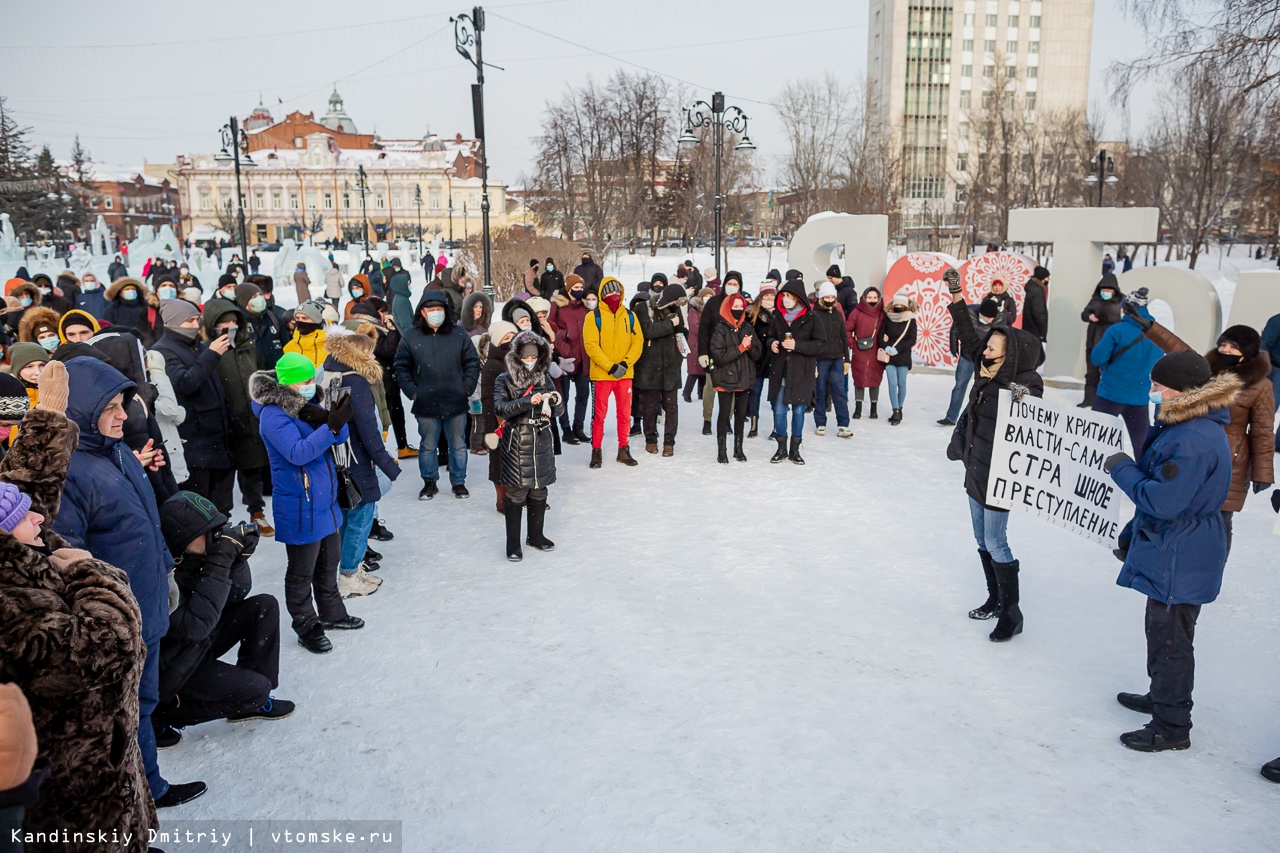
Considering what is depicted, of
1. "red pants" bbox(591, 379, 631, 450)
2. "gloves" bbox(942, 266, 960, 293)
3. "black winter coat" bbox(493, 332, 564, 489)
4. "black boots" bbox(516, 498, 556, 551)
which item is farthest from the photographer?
"red pants" bbox(591, 379, 631, 450)

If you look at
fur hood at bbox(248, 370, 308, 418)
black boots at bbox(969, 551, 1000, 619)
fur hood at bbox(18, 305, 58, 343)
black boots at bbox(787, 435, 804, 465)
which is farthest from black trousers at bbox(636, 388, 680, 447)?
fur hood at bbox(18, 305, 58, 343)

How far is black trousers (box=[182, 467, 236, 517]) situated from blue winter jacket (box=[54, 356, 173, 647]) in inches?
126

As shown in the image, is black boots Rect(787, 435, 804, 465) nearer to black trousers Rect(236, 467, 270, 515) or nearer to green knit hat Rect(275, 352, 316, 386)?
black trousers Rect(236, 467, 270, 515)

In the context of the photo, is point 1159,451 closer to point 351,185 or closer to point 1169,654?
point 1169,654

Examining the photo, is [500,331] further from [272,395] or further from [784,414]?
[784,414]

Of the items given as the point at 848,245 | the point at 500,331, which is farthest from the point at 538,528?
the point at 848,245

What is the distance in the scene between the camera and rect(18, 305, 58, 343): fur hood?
20.4ft

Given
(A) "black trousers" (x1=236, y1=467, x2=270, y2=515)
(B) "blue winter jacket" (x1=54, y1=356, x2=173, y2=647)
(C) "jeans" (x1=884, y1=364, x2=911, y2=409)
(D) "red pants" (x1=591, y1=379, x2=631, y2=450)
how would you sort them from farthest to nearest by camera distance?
(C) "jeans" (x1=884, y1=364, x2=911, y2=409) < (D) "red pants" (x1=591, y1=379, x2=631, y2=450) < (A) "black trousers" (x1=236, y1=467, x2=270, y2=515) < (B) "blue winter jacket" (x1=54, y1=356, x2=173, y2=647)

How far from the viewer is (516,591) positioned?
18.1 ft

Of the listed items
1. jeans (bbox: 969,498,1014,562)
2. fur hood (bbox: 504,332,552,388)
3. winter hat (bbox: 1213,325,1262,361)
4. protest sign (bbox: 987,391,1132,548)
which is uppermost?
winter hat (bbox: 1213,325,1262,361)

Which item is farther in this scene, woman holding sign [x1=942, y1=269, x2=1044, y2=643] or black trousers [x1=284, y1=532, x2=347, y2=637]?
woman holding sign [x1=942, y1=269, x2=1044, y2=643]

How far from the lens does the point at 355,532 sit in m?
5.32

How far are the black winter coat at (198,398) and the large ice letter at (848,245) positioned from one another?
943 centimetres

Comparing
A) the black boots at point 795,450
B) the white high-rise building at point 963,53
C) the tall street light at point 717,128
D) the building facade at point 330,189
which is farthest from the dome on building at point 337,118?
the black boots at point 795,450
